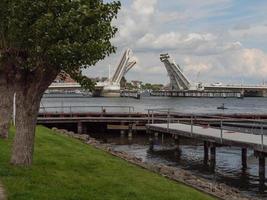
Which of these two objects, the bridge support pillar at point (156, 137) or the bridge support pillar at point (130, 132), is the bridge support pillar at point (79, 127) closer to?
the bridge support pillar at point (130, 132)

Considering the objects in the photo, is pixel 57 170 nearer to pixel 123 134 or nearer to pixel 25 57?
pixel 25 57

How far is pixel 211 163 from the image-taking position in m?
26.9

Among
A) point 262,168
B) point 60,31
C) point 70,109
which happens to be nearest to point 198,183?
point 262,168

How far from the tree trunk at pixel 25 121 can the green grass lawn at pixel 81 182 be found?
22.7 inches

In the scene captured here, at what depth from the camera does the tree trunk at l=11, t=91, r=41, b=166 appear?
1299 cm

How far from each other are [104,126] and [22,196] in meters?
34.3

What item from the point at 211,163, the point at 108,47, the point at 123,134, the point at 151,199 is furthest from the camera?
the point at 123,134

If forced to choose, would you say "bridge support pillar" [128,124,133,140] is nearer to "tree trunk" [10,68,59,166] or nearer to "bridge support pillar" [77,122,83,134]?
"bridge support pillar" [77,122,83,134]

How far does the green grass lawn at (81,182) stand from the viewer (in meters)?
11.1

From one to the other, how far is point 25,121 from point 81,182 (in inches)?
85.3

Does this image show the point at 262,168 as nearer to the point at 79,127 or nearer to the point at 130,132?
the point at 130,132

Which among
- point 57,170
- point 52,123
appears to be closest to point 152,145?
point 52,123

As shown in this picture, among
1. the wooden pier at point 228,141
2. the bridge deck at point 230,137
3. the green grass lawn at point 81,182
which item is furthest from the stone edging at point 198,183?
the bridge deck at point 230,137

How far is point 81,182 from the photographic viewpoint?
1257cm
